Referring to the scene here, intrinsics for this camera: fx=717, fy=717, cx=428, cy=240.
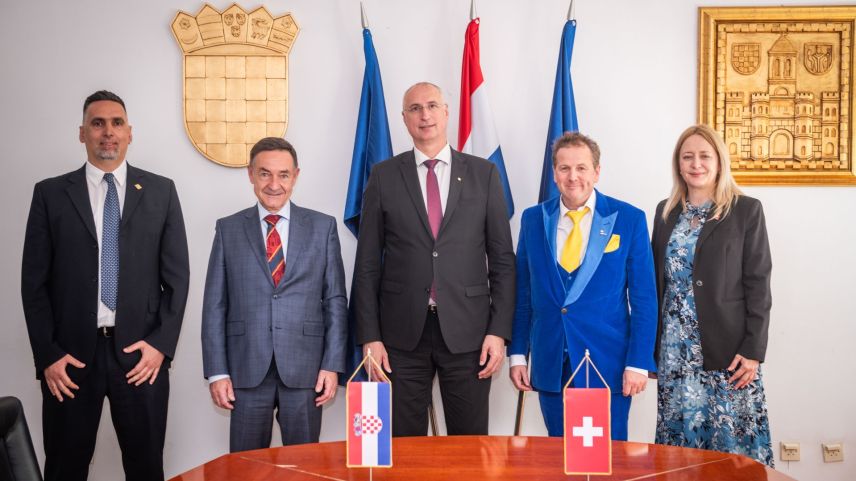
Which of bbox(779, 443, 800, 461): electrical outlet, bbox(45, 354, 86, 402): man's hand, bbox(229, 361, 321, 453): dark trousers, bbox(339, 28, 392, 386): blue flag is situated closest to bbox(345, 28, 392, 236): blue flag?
bbox(339, 28, 392, 386): blue flag

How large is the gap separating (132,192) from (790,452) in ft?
11.4

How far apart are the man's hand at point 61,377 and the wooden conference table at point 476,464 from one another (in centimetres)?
123

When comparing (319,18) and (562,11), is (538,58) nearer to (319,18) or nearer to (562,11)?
(562,11)

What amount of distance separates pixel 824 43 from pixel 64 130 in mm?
4021

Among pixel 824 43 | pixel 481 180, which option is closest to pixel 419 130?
pixel 481 180

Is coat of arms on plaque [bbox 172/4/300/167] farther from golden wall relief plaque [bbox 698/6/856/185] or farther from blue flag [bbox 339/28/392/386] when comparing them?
golden wall relief plaque [bbox 698/6/856/185]

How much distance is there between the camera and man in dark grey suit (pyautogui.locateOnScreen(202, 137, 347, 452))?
107 inches

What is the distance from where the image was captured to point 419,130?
9.60 ft

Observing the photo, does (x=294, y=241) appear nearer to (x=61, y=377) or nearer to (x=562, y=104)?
(x=61, y=377)

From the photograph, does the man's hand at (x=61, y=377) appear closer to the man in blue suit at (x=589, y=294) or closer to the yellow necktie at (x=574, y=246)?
the man in blue suit at (x=589, y=294)

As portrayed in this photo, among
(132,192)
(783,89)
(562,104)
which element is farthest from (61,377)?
(783,89)

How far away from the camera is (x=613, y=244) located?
2639mm

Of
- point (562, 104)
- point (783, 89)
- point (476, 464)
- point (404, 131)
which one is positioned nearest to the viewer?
point (476, 464)

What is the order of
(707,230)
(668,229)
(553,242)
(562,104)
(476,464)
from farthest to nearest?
(562,104) < (668,229) < (707,230) < (553,242) < (476,464)
